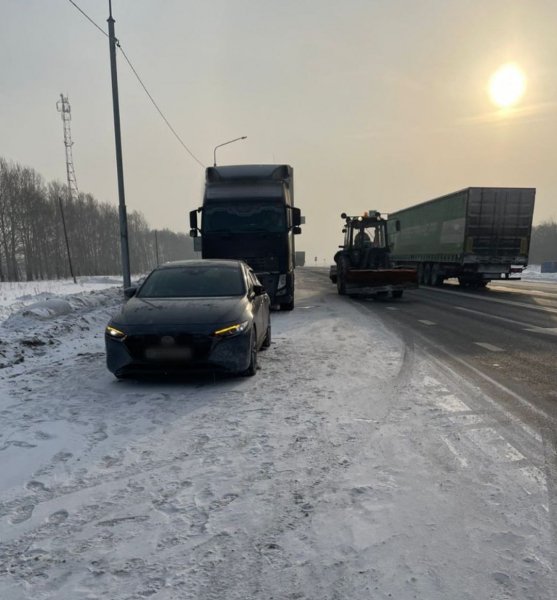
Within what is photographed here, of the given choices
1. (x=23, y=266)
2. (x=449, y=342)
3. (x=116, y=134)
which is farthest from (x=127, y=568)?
(x=23, y=266)

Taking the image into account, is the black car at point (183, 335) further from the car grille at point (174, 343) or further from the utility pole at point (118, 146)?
the utility pole at point (118, 146)

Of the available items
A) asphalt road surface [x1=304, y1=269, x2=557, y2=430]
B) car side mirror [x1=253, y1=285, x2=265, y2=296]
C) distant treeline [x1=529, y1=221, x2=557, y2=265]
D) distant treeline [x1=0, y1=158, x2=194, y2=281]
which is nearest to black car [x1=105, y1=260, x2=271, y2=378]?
car side mirror [x1=253, y1=285, x2=265, y2=296]

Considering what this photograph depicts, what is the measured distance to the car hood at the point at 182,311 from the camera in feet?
17.5

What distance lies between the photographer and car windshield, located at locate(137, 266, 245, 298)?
6375mm

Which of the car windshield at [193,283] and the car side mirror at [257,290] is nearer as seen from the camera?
the car windshield at [193,283]

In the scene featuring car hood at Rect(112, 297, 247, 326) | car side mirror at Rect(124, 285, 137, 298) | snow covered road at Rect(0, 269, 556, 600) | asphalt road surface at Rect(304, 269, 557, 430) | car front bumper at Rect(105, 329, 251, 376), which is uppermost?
car side mirror at Rect(124, 285, 137, 298)

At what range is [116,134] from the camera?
1380cm

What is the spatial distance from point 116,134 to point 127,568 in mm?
14117

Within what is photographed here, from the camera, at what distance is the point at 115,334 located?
5324 millimetres

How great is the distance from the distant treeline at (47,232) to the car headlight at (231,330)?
52587 millimetres

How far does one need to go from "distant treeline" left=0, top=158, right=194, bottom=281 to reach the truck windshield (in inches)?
1830

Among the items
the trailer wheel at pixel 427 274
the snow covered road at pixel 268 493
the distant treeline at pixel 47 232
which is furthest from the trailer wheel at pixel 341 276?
the distant treeline at pixel 47 232

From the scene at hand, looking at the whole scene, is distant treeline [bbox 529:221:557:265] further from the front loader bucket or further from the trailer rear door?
the front loader bucket

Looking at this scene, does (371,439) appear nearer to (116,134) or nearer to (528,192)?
(116,134)
